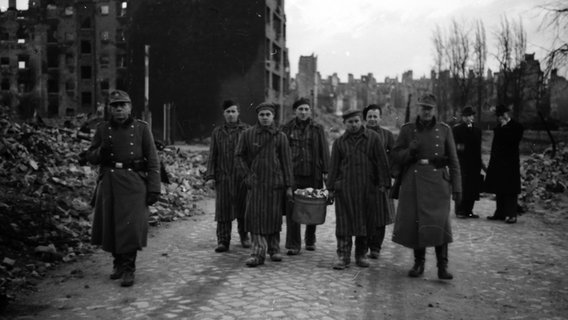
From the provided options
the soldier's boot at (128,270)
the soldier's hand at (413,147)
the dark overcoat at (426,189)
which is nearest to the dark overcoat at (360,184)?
the dark overcoat at (426,189)

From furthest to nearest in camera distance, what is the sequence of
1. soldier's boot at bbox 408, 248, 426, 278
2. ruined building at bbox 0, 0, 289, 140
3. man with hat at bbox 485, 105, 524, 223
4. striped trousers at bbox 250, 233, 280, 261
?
ruined building at bbox 0, 0, 289, 140 → man with hat at bbox 485, 105, 524, 223 → striped trousers at bbox 250, 233, 280, 261 → soldier's boot at bbox 408, 248, 426, 278

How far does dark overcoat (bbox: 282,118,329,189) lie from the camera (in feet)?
25.3

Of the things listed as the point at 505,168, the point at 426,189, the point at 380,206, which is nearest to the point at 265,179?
the point at 380,206

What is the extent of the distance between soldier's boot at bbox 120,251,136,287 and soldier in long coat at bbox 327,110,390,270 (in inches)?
96.4

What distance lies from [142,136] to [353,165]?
2632 millimetres

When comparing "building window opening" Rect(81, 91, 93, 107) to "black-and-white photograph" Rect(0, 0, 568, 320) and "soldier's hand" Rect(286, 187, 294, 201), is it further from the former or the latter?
"soldier's hand" Rect(286, 187, 294, 201)

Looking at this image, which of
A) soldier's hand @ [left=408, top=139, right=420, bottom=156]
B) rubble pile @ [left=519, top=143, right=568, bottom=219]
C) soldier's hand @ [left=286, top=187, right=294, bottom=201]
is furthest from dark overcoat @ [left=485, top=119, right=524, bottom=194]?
soldier's hand @ [left=286, top=187, right=294, bottom=201]

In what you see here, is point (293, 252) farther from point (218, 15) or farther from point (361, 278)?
point (218, 15)

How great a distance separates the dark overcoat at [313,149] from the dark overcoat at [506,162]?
4.67 m

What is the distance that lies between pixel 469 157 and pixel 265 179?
6007mm

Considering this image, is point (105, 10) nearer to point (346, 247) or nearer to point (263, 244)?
point (263, 244)

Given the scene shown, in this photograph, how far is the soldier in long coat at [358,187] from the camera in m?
6.67

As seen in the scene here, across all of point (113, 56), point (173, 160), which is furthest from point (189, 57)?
point (173, 160)

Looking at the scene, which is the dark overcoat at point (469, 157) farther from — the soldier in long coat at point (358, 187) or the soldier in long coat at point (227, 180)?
the soldier in long coat at point (227, 180)
